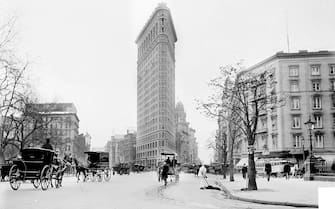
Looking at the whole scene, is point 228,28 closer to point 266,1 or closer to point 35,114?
point 266,1

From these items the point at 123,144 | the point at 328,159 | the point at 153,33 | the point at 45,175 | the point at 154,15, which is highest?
the point at 154,15

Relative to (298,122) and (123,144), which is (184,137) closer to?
(298,122)

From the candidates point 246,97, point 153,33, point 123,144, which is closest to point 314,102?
point 246,97

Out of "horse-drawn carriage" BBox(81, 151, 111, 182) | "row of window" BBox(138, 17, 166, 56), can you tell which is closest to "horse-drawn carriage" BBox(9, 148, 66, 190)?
"row of window" BBox(138, 17, 166, 56)

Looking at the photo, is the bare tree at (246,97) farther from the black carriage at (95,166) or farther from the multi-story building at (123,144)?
the black carriage at (95,166)

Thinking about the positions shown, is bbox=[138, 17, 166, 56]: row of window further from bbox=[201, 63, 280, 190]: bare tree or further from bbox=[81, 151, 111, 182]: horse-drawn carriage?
bbox=[81, 151, 111, 182]: horse-drawn carriage

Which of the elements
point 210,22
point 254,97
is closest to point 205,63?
point 210,22
